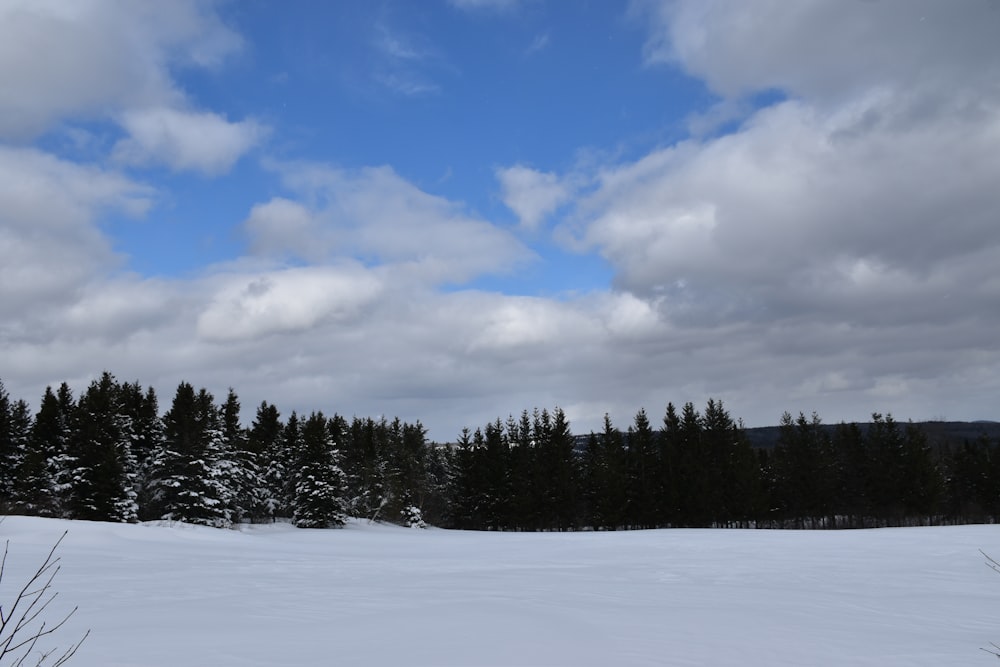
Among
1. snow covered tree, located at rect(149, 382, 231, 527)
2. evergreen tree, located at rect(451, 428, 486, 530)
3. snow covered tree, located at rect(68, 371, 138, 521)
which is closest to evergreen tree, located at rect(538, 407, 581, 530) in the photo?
evergreen tree, located at rect(451, 428, 486, 530)

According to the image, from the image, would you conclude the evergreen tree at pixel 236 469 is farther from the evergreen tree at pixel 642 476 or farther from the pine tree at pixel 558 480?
the evergreen tree at pixel 642 476

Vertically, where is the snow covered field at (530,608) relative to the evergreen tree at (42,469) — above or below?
below

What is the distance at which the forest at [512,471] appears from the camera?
37844 mm

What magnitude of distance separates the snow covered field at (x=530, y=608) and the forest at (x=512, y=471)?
75.0ft

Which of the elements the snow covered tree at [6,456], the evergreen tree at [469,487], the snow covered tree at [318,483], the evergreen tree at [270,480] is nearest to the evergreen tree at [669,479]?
the evergreen tree at [469,487]

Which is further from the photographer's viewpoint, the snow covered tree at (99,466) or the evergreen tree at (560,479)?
the evergreen tree at (560,479)

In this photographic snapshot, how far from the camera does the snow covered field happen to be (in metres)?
6.21

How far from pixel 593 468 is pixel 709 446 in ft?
31.7

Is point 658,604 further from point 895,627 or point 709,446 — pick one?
point 709,446

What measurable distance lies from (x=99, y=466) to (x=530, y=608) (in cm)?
3483

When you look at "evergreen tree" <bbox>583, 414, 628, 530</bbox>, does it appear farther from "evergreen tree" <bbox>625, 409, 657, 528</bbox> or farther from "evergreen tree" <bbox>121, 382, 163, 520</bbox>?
"evergreen tree" <bbox>121, 382, 163, 520</bbox>

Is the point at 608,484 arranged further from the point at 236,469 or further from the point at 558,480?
the point at 236,469

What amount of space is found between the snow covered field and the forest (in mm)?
22852

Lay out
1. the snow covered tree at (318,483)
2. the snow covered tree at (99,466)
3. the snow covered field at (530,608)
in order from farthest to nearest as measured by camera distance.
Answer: the snow covered tree at (318,483) < the snow covered tree at (99,466) < the snow covered field at (530,608)
